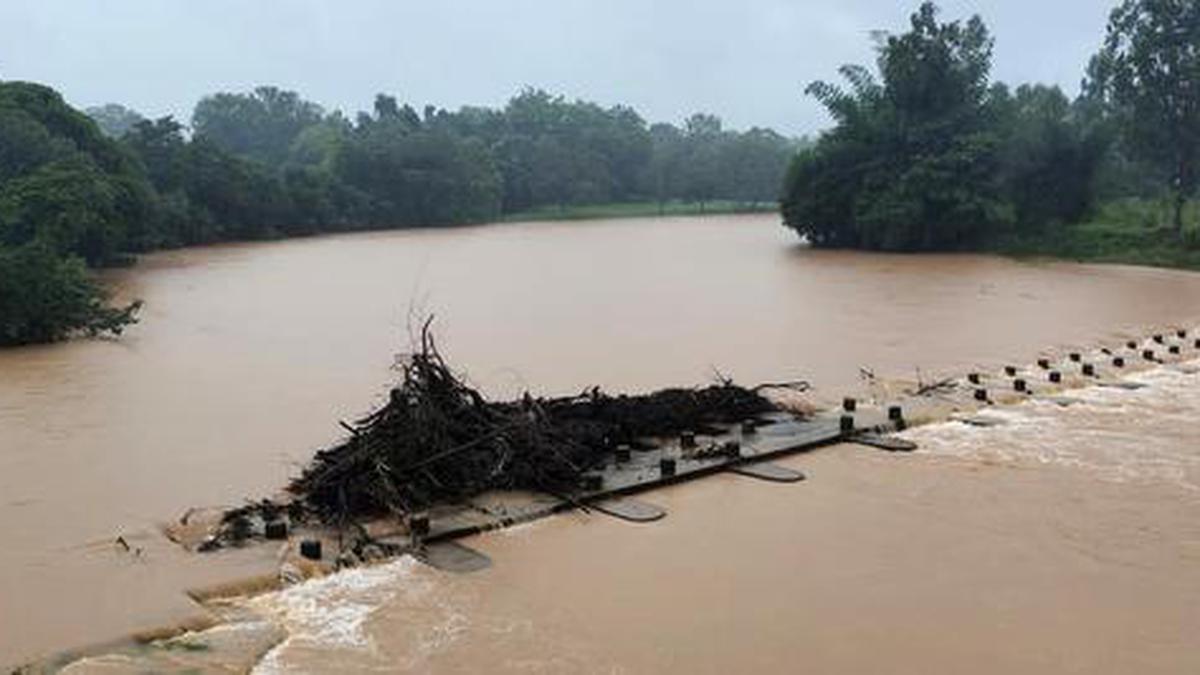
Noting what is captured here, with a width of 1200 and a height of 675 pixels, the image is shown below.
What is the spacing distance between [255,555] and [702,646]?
2370 millimetres

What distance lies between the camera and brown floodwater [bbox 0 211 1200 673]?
5234 millimetres

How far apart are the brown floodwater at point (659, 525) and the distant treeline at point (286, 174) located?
439cm

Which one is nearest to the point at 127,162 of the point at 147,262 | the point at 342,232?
the point at 147,262

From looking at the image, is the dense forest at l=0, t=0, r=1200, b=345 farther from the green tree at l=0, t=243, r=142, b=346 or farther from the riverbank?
the riverbank

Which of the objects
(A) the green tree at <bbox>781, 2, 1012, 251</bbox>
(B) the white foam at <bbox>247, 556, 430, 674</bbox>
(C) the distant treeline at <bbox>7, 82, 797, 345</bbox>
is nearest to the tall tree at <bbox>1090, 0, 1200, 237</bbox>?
(A) the green tree at <bbox>781, 2, 1012, 251</bbox>

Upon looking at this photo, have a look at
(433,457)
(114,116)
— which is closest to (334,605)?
(433,457)

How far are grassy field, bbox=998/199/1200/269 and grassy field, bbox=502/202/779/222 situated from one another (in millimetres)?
26132

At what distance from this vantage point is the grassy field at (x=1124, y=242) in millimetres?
27938

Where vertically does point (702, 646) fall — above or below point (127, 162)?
below

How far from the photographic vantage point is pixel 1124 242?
29.7 metres

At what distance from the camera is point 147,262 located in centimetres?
2922

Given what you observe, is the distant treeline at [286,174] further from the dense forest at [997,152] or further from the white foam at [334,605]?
the dense forest at [997,152]

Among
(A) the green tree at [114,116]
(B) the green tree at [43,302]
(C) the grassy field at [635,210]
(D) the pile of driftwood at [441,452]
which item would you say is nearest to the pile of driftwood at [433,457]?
(D) the pile of driftwood at [441,452]

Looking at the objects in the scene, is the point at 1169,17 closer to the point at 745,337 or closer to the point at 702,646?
the point at 745,337
